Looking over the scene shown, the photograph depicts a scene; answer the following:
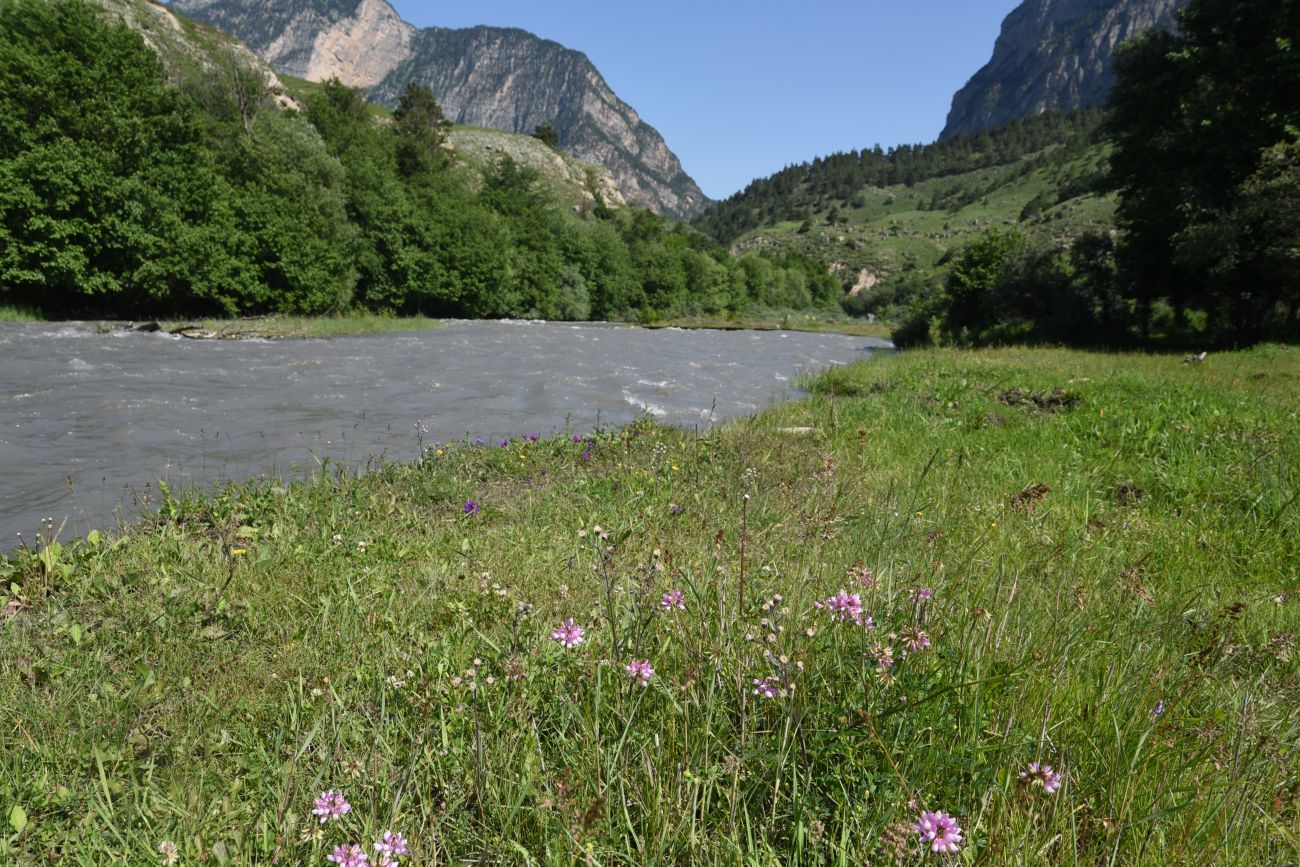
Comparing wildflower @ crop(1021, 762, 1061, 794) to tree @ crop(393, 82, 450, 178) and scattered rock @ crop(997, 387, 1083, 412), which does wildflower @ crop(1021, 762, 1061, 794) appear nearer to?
scattered rock @ crop(997, 387, 1083, 412)

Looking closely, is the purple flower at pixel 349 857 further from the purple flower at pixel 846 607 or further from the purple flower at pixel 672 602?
the purple flower at pixel 846 607

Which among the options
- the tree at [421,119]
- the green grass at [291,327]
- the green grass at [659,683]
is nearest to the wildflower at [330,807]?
the green grass at [659,683]

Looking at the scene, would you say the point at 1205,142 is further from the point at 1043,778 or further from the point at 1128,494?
the point at 1043,778

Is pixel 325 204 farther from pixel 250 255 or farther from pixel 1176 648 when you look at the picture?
pixel 1176 648

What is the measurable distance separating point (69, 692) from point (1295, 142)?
89.7ft

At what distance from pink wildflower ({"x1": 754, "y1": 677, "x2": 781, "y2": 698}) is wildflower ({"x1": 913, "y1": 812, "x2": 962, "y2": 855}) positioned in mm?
479

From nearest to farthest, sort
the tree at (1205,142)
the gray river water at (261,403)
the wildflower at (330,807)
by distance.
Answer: the wildflower at (330,807) < the gray river water at (261,403) < the tree at (1205,142)

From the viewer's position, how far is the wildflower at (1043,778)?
1.39 meters

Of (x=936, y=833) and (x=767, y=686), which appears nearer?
(x=936, y=833)

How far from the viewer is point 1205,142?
19.9 m

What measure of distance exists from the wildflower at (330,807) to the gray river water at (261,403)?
16.6 ft

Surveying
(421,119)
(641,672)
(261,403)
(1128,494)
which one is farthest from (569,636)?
(421,119)

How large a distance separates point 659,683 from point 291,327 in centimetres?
2916

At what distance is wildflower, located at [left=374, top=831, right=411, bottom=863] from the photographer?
1365 millimetres
